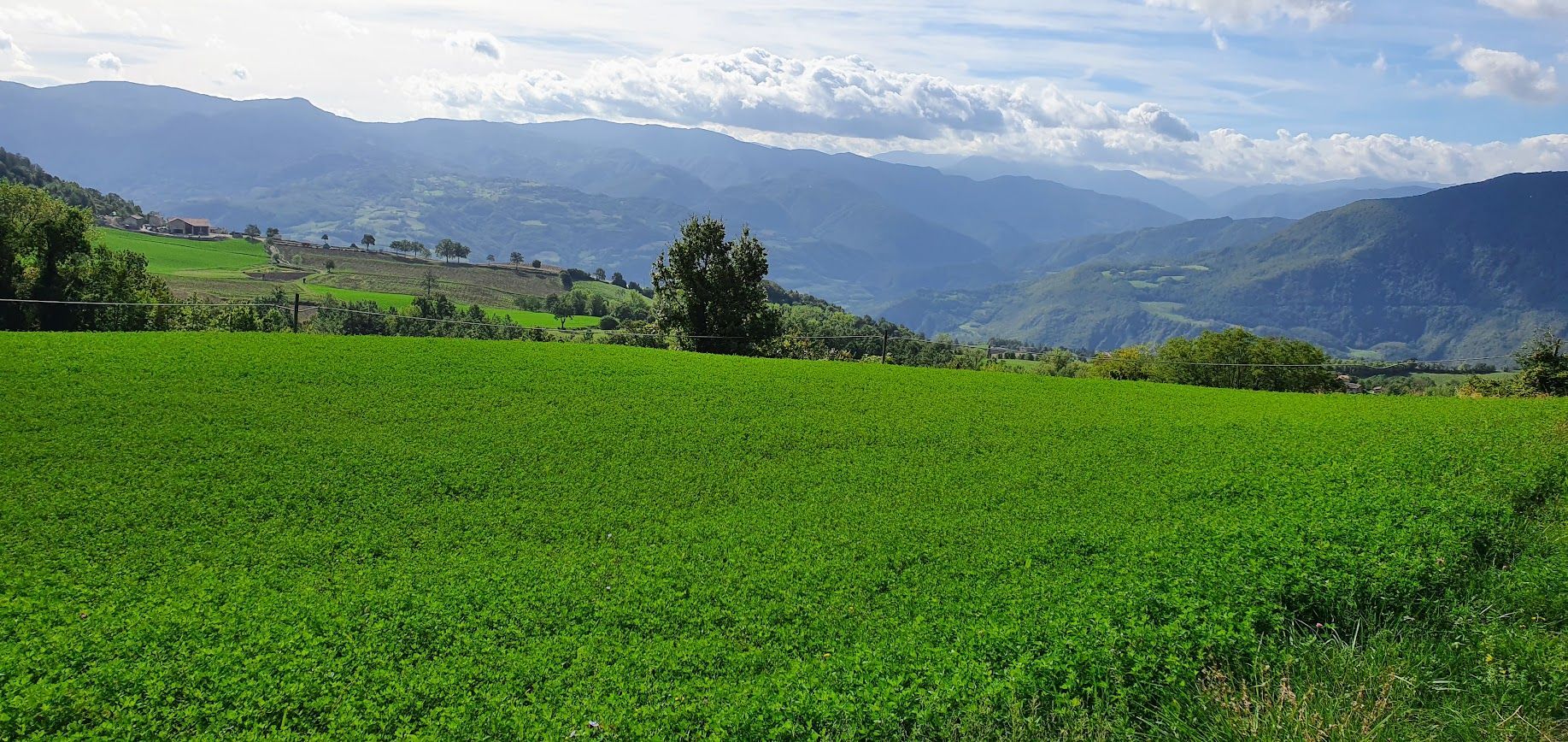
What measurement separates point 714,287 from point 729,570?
1073 inches

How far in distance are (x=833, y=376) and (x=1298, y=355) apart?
36319 mm

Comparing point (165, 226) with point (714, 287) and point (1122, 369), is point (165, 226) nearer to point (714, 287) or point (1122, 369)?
point (714, 287)

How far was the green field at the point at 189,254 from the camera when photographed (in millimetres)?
104062

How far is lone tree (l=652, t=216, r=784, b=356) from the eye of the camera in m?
35.1

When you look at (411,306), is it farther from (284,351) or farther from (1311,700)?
(1311,700)

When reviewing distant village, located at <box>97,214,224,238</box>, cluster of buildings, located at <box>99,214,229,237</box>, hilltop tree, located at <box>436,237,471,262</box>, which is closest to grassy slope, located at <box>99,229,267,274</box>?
distant village, located at <box>97,214,224,238</box>

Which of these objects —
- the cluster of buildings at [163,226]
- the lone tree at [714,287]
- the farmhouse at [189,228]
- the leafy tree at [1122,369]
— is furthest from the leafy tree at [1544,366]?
the farmhouse at [189,228]

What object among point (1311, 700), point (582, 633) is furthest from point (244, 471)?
point (1311, 700)

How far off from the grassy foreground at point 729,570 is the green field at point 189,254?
107 metres

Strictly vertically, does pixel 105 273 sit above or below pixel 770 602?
above

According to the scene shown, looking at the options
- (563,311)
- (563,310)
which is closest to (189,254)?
(563,310)

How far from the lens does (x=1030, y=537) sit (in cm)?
953

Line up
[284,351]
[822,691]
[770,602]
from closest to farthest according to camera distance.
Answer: [822,691], [770,602], [284,351]

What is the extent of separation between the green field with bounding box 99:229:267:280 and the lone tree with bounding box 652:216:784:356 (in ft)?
295
